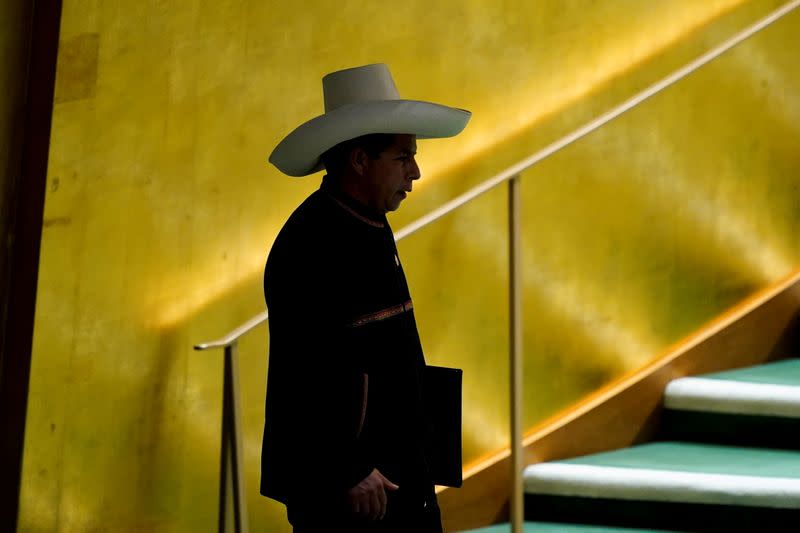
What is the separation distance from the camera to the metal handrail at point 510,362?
7.59 feet

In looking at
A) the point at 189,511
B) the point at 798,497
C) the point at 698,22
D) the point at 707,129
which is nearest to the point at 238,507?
the point at 189,511

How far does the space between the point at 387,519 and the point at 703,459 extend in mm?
1326

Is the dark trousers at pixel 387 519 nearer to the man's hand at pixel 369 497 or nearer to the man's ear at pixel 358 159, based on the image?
the man's hand at pixel 369 497

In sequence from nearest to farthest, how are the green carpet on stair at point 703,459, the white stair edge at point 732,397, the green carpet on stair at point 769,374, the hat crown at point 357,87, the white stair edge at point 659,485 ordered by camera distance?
1. the hat crown at point 357,87
2. the white stair edge at point 659,485
3. the green carpet on stair at point 703,459
4. the white stair edge at point 732,397
5. the green carpet on stair at point 769,374

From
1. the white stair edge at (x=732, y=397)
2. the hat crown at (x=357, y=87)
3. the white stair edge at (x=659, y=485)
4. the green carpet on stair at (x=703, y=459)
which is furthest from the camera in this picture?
the white stair edge at (x=732, y=397)

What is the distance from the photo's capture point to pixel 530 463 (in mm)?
2965

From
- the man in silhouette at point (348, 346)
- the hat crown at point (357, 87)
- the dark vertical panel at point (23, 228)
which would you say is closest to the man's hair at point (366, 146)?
the man in silhouette at point (348, 346)

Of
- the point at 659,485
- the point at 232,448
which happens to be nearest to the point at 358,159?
the point at 232,448

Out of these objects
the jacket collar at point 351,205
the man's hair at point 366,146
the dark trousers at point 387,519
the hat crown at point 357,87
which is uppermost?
the hat crown at point 357,87

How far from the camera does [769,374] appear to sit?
3.05m

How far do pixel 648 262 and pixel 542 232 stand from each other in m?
0.32

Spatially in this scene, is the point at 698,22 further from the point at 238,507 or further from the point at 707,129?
the point at 238,507

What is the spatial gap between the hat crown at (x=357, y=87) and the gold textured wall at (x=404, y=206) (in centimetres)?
75

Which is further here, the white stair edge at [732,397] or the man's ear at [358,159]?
the white stair edge at [732,397]
